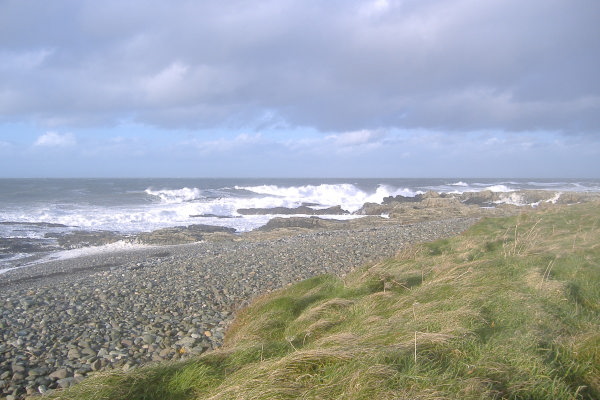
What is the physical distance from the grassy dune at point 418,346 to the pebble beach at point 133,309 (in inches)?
47.4

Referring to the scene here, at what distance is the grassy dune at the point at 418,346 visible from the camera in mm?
2936

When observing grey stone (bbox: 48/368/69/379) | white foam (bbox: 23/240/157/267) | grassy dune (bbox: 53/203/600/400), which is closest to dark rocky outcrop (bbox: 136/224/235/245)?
white foam (bbox: 23/240/157/267)

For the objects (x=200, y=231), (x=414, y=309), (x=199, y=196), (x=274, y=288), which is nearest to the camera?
(x=414, y=309)

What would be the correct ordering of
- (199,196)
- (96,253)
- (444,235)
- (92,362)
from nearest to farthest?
1. (92,362)
2. (444,235)
3. (96,253)
4. (199,196)

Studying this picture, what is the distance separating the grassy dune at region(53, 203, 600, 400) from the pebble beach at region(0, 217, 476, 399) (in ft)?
3.95

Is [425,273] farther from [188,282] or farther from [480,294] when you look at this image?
[188,282]

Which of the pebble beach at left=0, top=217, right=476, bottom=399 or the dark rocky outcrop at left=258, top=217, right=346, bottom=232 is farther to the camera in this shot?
the dark rocky outcrop at left=258, top=217, right=346, bottom=232

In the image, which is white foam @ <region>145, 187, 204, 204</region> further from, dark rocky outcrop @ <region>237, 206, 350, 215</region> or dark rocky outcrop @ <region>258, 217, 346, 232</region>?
dark rocky outcrop @ <region>258, 217, 346, 232</region>

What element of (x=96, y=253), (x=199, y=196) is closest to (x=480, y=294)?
(x=96, y=253)

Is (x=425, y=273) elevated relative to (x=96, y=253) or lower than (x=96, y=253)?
elevated

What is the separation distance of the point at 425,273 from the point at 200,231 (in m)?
18.8

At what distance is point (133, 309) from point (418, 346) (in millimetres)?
5680

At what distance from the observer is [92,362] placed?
547 centimetres

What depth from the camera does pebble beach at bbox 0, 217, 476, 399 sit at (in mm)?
5441
